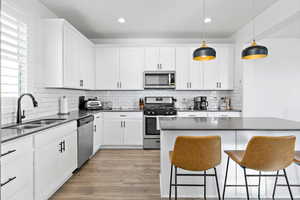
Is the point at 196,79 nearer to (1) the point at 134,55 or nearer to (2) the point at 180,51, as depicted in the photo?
(2) the point at 180,51

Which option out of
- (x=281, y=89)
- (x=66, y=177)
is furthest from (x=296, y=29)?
(x=66, y=177)

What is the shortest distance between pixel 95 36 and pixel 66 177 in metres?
3.47

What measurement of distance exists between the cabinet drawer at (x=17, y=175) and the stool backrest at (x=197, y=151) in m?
1.41

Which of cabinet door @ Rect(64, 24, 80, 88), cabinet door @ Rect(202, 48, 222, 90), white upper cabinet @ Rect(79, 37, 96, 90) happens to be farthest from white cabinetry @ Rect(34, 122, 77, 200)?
cabinet door @ Rect(202, 48, 222, 90)

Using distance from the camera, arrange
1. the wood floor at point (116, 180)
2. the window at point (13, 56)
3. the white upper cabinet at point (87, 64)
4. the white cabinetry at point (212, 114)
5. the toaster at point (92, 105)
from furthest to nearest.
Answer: the toaster at point (92, 105) → the white cabinetry at point (212, 114) → the white upper cabinet at point (87, 64) → the wood floor at point (116, 180) → the window at point (13, 56)

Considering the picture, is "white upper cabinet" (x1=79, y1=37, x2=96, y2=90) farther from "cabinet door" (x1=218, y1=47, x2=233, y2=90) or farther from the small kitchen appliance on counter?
"cabinet door" (x1=218, y1=47, x2=233, y2=90)

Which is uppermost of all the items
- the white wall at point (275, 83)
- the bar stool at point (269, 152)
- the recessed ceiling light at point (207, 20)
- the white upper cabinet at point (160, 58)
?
the recessed ceiling light at point (207, 20)

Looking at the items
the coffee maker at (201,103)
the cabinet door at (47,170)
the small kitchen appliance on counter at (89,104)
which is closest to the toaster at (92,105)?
the small kitchen appliance on counter at (89,104)

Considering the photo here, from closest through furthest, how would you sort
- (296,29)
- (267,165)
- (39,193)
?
(267,165)
(39,193)
(296,29)

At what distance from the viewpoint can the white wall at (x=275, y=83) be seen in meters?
4.64

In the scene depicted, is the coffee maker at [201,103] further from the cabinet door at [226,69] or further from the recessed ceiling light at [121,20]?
the recessed ceiling light at [121,20]

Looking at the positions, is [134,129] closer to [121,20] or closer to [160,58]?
[160,58]

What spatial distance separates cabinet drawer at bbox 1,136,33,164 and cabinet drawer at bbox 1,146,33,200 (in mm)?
28

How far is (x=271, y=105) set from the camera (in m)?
4.73
